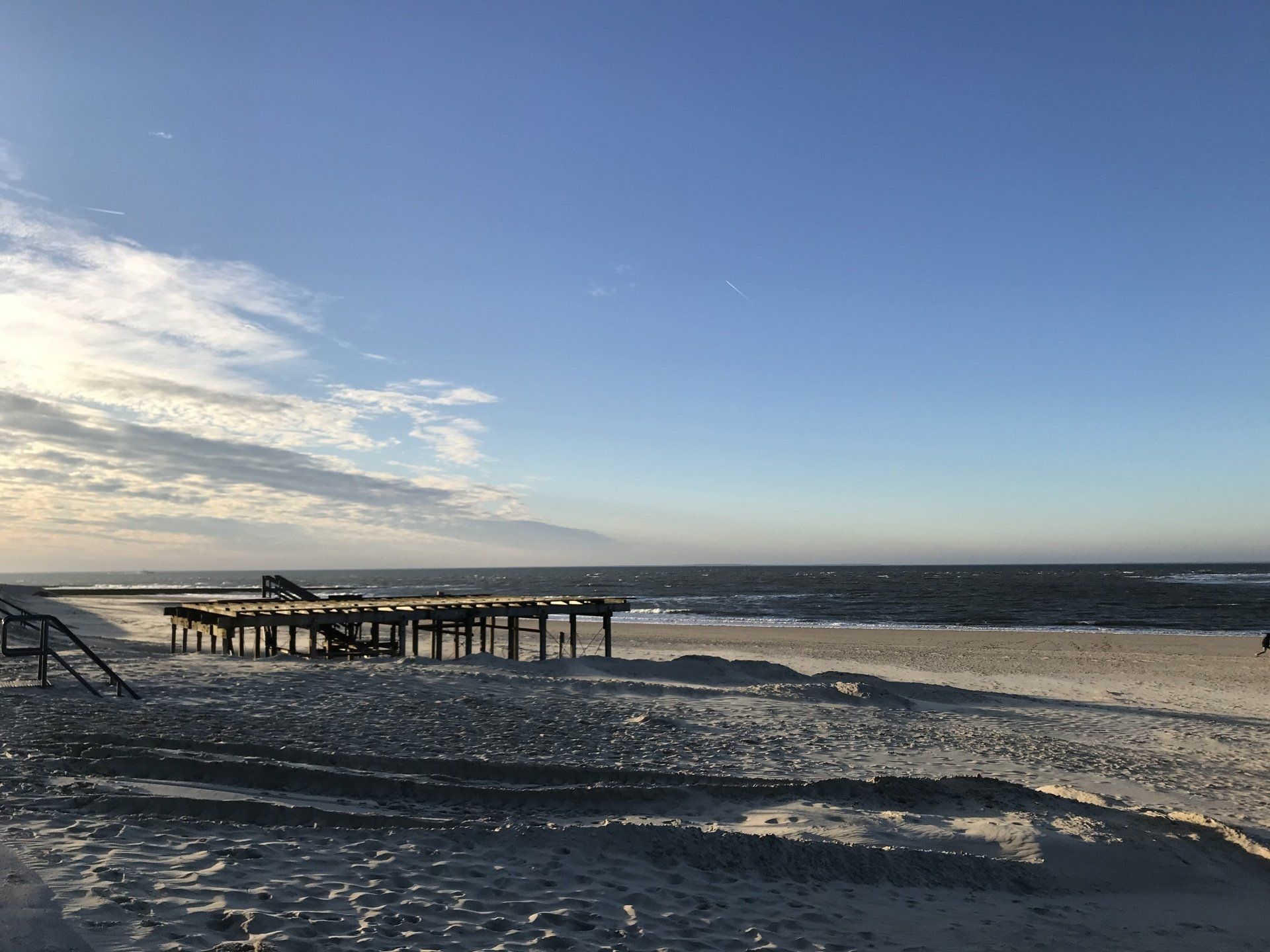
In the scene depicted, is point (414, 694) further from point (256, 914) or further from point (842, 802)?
point (256, 914)

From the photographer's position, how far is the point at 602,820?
8141 millimetres

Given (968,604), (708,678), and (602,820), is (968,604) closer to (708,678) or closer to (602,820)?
(708,678)

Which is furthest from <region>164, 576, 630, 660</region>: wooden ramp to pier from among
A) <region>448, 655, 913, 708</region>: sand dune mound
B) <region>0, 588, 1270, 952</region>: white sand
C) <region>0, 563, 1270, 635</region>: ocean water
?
<region>0, 563, 1270, 635</region>: ocean water

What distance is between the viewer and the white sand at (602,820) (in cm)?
555

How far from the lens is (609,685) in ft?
56.2

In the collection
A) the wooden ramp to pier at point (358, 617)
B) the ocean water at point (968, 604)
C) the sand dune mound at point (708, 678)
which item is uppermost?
the wooden ramp to pier at point (358, 617)

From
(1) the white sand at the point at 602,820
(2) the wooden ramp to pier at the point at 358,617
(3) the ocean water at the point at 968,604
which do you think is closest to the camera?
(1) the white sand at the point at 602,820

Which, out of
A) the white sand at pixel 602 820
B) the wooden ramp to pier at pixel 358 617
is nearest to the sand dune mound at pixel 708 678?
the white sand at pixel 602 820

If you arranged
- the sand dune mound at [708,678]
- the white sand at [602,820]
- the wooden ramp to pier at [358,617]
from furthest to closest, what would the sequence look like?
the wooden ramp to pier at [358,617] < the sand dune mound at [708,678] < the white sand at [602,820]

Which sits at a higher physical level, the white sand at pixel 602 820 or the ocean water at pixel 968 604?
the white sand at pixel 602 820

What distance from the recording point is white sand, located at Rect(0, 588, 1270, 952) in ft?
18.2

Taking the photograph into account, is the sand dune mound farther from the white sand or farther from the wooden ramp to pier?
the wooden ramp to pier

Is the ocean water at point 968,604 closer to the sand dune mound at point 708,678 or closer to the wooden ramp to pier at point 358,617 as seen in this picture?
the wooden ramp to pier at point 358,617

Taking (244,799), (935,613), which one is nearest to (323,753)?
(244,799)
